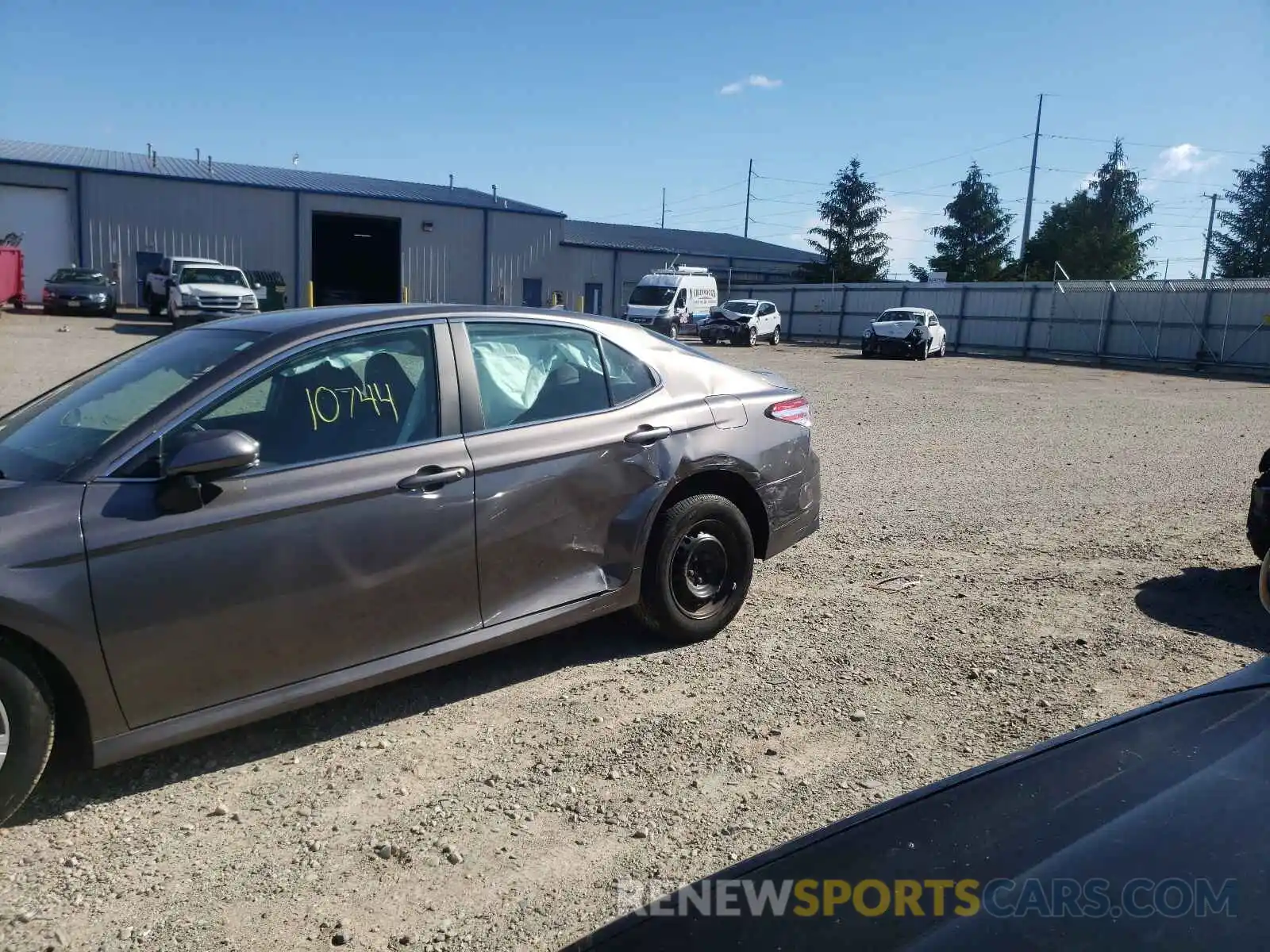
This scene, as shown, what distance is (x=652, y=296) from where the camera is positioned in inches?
1494

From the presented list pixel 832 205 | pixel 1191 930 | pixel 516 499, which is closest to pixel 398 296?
pixel 832 205

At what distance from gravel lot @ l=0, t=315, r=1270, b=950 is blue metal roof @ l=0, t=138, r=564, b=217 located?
40.3 m

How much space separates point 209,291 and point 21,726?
27.7 meters

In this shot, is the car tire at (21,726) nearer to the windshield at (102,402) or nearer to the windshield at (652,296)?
the windshield at (102,402)

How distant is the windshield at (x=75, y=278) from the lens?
32562 millimetres

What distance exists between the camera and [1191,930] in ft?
4.75

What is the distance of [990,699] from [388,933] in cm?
274

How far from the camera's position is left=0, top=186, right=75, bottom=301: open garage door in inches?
1469

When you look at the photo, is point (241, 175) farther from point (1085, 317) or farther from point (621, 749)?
point (621, 749)

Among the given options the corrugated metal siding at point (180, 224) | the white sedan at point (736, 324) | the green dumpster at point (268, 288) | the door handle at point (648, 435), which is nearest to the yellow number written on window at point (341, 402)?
the door handle at point (648, 435)

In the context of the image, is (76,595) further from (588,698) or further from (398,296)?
(398,296)

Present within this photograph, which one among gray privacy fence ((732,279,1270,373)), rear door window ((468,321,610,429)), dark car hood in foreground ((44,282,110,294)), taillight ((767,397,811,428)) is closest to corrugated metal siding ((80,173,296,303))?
dark car hood in foreground ((44,282,110,294))

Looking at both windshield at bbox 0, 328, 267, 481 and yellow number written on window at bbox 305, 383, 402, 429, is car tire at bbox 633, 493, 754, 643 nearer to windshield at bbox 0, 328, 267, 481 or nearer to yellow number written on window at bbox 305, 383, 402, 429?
yellow number written on window at bbox 305, 383, 402, 429

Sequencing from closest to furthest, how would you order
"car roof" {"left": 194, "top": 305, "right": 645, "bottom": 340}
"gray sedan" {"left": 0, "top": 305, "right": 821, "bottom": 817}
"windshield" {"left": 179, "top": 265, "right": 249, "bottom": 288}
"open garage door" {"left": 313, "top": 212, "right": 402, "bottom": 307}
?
"gray sedan" {"left": 0, "top": 305, "right": 821, "bottom": 817}
"car roof" {"left": 194, "top": 305, "right": 645, "bottom": 340}
"windshield" {"left": 179, "top": 265, "right": 249, "bottom": 288}
"open garage door" {"left": 313, "top": 212, "right": 402, "bottom": 307}
